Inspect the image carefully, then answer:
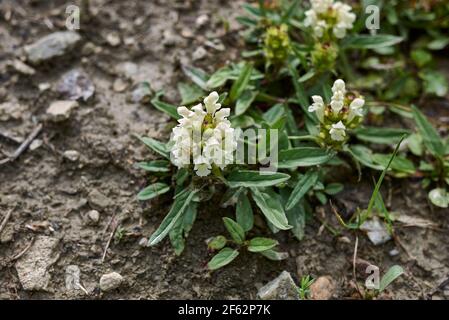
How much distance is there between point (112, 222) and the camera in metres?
2.77

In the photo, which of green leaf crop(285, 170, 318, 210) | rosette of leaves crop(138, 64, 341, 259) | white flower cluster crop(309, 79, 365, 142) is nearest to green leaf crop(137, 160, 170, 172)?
rosette of leaves crop(138, 64, 341, 259)

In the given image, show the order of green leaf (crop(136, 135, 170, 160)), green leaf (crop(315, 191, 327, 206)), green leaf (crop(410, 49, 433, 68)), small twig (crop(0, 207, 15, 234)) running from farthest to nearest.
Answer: green leaf (crop(410, 49, 433, 68))
green leaf (crop(315, 191, 327, 206))
green leaf (crop(136, 135, 170, 160))
small twig (crop(0, 207, 15, 234))

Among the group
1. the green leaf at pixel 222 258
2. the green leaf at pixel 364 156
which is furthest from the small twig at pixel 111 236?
the green leaf at pixel 364 156

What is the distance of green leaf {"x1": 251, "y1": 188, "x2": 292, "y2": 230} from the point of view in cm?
260

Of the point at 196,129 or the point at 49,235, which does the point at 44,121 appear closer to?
the point at 49,235

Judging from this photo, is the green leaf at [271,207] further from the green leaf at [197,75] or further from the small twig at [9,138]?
the small twig at [9,138]

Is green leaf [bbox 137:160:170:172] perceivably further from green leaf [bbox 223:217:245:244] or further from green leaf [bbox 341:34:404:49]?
green leaf [bbox 341:34:404:49]

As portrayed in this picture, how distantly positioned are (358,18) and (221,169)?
62.4 inches

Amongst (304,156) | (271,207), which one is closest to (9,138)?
(271,207)

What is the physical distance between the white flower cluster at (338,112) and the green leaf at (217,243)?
0.72 meters

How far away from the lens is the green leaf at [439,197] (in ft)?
9.70

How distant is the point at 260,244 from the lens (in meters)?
2.64

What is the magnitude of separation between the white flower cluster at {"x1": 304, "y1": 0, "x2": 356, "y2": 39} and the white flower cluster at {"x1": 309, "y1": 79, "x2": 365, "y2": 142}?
1.67 feet
